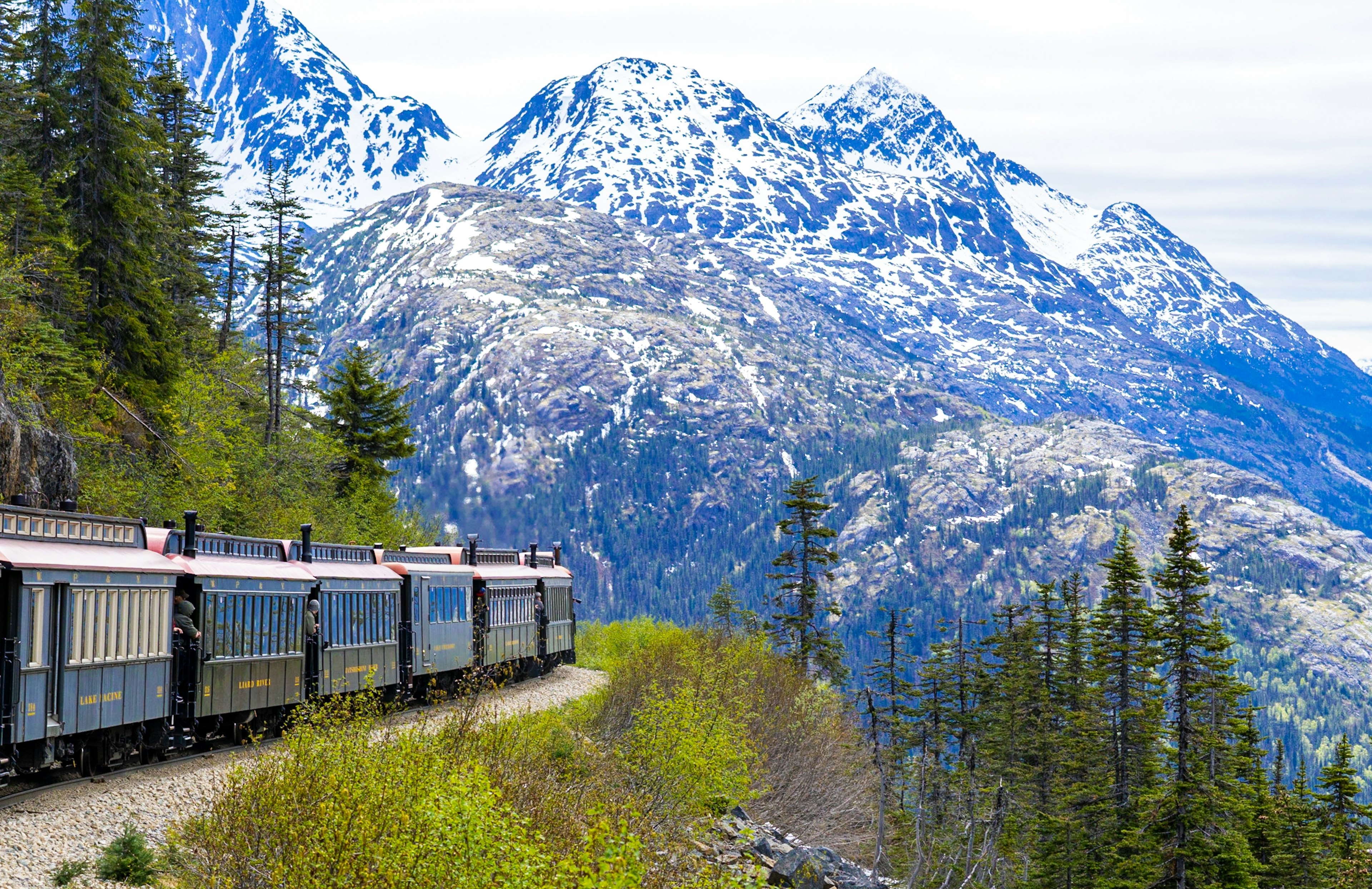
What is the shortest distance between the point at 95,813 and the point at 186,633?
20.6 ft

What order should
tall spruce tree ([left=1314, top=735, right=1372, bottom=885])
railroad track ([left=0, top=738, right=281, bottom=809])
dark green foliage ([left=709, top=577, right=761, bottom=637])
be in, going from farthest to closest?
dark green foliage ([left=709, top=577, right=761, bottom=637]), tall spruce tree ([left=1314, top=735, right=1372, bottom=885]), railroad track ([left=0, top=738, right=281, bottom=809])

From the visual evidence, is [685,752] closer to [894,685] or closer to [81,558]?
[81,558]

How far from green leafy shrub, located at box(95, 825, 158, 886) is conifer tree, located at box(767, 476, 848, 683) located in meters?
60.0

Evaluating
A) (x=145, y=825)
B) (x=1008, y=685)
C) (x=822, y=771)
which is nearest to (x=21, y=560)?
(x=145, y=825)

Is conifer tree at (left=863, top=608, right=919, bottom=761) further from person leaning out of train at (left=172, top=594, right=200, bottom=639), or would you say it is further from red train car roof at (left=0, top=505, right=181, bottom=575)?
red train car roof at (left=0, top=505, right=181, bottom=575)

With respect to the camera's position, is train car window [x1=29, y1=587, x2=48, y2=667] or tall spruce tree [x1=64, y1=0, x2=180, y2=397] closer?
train car window [x1=29, y1=587, x2=48, y2=667]

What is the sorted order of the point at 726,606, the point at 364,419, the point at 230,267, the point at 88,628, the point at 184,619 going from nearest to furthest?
the point at 88,628 → the point at 184,619 → the point at 230,267 → the point at 364,419 → the point at 726,606

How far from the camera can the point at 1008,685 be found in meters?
78.8

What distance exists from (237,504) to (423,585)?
23597 millimetres

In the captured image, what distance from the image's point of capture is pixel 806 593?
261 feet

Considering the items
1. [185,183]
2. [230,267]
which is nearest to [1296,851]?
[230,267]

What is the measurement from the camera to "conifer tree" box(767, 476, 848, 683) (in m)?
78.6

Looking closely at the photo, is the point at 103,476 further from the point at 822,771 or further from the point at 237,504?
the point at 822,771

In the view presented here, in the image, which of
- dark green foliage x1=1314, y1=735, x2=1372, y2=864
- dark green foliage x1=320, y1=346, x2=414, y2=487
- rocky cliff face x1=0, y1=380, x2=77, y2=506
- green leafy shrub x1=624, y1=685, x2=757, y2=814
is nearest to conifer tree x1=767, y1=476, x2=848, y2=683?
dark green foliage x1=320, y1=346, x2=414, y2=487
